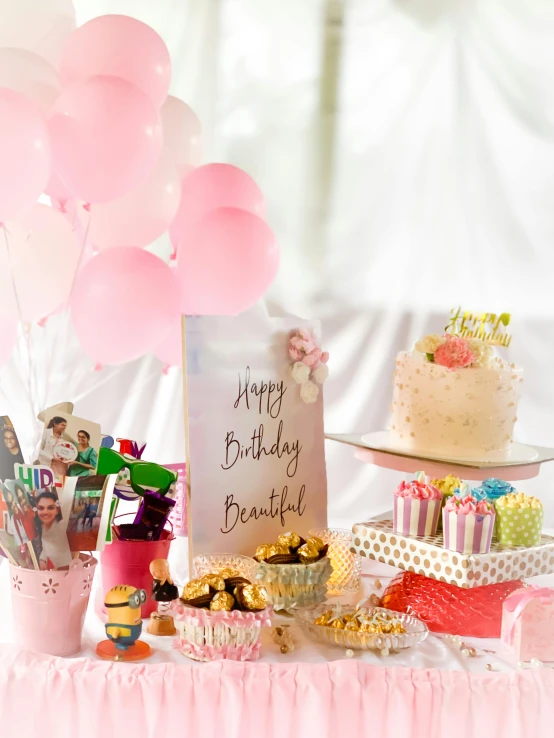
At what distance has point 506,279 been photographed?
120 inches

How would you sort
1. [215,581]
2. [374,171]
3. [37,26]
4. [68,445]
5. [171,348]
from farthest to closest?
[374,171]
[171,348]
[37,26]
[68,445]
[215,581]

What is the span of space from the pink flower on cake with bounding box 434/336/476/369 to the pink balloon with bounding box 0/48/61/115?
36.9 inches

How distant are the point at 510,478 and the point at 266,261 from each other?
0.67m

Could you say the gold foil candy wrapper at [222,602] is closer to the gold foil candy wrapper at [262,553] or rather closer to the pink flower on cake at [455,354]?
the gold foil candy wrapper at [262,553]

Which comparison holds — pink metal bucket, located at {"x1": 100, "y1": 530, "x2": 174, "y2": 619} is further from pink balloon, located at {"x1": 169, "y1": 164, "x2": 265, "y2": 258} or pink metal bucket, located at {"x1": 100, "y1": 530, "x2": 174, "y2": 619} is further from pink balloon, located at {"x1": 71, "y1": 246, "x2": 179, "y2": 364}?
pink balloon, located at {"x1": 169, "y1": 164, "x2": 265, "y2": 258}

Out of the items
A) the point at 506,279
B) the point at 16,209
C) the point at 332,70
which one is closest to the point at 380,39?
the point at 332,70

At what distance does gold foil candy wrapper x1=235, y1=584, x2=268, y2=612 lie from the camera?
1.24 meters

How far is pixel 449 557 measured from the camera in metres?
1.36

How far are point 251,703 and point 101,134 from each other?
3.19 feet

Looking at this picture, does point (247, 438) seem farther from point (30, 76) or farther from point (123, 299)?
point (30, 76)

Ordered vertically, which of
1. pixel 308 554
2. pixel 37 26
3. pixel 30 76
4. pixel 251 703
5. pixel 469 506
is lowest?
pixel 251 703

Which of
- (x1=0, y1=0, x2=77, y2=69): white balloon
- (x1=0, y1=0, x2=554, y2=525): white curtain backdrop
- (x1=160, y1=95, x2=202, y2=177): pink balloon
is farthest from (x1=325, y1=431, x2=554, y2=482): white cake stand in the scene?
(x1=0, y1=0, x2=554, y2=525): white curtain backdrop

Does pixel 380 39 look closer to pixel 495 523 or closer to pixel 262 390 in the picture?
pixel 262 390

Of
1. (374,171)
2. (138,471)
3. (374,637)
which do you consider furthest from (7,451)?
(374,171)
